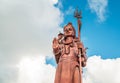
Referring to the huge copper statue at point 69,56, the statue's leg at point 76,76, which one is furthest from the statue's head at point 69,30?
the statue's leg at point 76,76

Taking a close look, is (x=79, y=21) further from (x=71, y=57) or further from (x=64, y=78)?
(x=64, y=78)

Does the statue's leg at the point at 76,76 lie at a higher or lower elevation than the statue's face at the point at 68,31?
lower

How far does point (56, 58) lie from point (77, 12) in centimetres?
315

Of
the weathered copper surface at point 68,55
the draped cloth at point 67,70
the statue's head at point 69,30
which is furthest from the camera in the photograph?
the statue's head at point 69,30

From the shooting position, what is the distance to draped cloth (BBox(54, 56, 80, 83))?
608 inches

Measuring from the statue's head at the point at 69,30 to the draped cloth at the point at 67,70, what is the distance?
4.78 feet

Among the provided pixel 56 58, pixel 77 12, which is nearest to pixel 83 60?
pixel 56 58

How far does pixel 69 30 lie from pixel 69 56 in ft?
5.46

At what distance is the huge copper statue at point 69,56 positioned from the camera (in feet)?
51.1

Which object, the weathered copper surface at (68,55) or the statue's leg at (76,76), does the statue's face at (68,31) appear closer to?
the weathered copper surface at (68,55)

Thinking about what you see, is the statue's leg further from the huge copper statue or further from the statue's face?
the statue's face

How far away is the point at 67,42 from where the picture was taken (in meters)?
16.8

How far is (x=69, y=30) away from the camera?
1700 centimetres

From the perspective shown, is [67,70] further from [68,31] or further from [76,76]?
[68,31]
